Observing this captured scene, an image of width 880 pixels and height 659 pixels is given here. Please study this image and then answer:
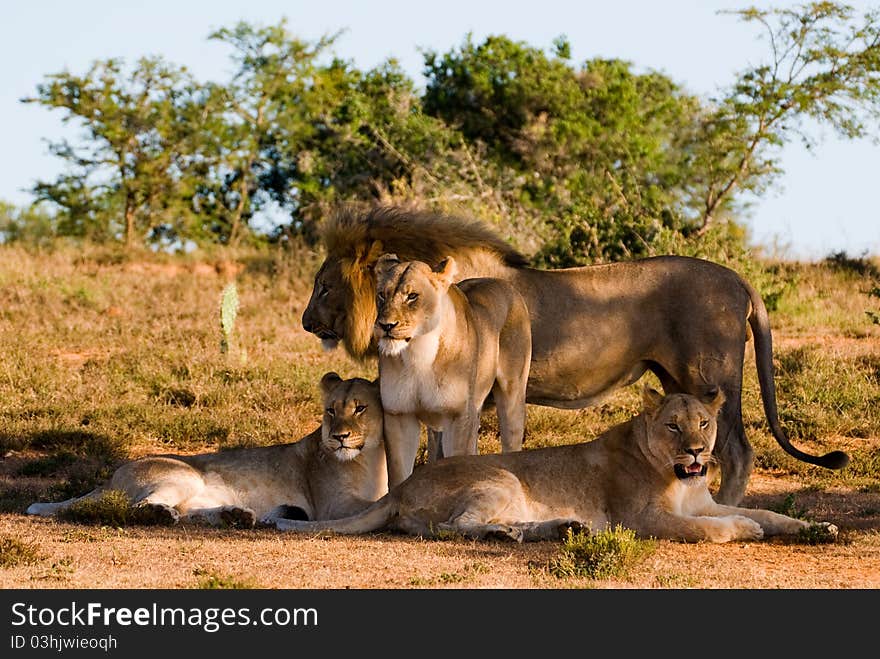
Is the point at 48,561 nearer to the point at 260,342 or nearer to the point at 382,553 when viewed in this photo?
the point at 382,553

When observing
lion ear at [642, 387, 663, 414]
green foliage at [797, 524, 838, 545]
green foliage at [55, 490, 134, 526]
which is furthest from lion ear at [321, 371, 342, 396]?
green foliage at [797, 524, 838, 545]

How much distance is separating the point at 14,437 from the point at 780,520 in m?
6.47

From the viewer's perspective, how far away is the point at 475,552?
6898 millimetres

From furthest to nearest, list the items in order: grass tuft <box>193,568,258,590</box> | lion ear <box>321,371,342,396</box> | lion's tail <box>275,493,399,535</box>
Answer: lion ear <box>321,371,342,396</box> < lion's tail <box>275,493,399,535</box> < grass tuft <box>193,568,258,590</box>

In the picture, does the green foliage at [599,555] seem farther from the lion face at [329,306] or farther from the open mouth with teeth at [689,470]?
the lion face at [329,306]

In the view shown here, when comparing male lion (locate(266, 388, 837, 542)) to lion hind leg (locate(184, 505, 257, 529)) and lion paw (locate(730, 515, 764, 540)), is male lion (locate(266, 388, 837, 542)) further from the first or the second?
lion hind leg (locate(184, 505, 257, 529))

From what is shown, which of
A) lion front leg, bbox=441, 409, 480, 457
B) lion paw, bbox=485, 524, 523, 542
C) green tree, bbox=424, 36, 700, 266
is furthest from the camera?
green tree, bbox=424, 36, 700, 266

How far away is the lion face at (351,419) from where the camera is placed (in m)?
8.18

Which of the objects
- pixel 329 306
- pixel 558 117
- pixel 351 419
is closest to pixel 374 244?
pixel 329 306

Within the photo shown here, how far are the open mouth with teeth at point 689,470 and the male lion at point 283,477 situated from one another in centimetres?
181

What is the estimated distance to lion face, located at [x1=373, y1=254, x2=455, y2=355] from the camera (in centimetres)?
743

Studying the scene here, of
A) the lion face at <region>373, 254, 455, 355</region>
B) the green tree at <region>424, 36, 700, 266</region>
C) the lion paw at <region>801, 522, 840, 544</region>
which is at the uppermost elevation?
the green tree at <region>424, 36, 700, 266</region>

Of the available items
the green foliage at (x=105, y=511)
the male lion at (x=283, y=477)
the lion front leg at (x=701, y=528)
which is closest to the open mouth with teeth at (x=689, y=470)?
the lion front leg at (x=701, y=528)

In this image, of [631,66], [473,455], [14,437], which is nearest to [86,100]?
[631,66]
